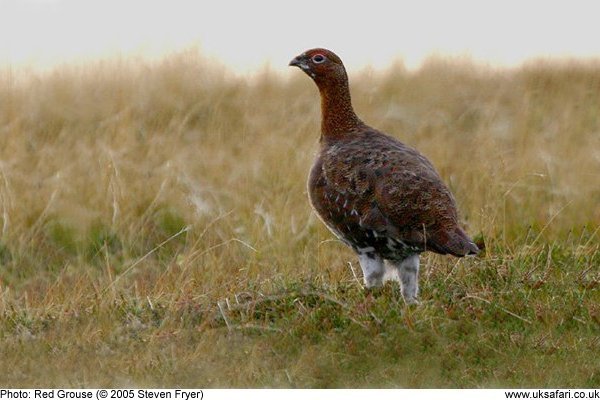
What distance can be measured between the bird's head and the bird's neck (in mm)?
49

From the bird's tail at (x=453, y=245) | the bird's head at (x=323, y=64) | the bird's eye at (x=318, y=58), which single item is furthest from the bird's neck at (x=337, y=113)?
the bird's tail at (x=453, y=245)

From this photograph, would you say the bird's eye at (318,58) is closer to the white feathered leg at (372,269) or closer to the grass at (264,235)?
the white feathered leg at (372,269)

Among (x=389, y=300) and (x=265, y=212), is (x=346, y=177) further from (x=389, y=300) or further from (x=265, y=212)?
(x=265, y=212)

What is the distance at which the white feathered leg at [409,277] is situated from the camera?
710 cm

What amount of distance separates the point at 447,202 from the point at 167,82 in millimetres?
6694

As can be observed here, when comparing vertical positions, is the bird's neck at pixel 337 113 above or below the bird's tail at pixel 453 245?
above

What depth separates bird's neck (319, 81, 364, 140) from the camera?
7602mm

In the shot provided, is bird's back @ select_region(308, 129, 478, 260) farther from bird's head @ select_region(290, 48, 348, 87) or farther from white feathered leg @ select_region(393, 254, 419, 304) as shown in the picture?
bird's head @ select_region(290, 48, 348, 87)

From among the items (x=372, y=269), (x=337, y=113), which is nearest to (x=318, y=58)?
(x=337, y=113)

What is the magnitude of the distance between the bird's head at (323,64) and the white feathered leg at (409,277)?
57.8 inches

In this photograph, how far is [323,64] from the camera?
7.65 m

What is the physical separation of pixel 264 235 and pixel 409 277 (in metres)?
2.34

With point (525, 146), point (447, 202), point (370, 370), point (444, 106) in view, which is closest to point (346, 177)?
point (447, 202)

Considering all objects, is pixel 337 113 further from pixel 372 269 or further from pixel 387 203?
pixel 372 269
